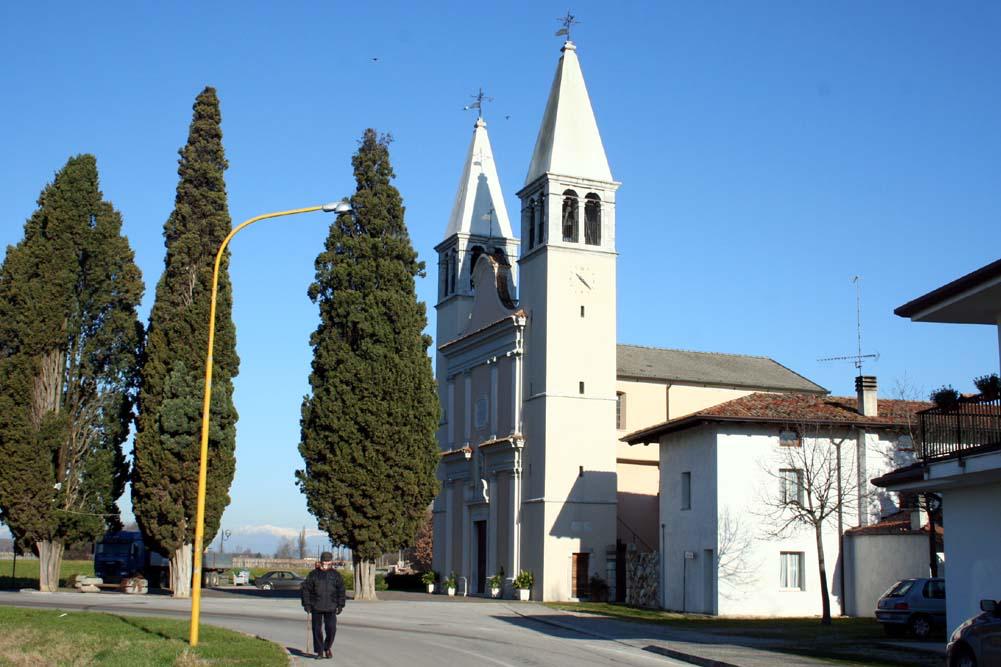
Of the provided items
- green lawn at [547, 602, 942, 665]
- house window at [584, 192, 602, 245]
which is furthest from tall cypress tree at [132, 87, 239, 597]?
house window at [584, 192, 602, 245]

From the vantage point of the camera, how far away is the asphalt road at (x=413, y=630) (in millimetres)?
19362

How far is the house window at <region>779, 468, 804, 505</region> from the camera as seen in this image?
3712 centimetres

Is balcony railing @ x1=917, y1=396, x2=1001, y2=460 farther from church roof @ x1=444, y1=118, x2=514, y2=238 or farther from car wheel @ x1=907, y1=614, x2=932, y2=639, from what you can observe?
church roof @ x1=444, y1=118, x2=514, y2=238

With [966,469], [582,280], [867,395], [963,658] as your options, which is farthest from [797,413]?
[963,658]

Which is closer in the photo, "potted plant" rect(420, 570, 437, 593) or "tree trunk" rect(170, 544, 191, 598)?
"tree trunk" rect(170, 544, 191, 598)

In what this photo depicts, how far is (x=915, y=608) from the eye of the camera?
1038 inches

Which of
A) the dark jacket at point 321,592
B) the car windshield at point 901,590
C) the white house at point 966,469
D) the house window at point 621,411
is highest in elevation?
the house window at point 621,411

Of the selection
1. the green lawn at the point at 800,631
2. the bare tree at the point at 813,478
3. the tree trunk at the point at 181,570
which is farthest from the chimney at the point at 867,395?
the tree trunk at the point at 181,570

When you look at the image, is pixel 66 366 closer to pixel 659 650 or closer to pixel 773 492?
pixel 773 492

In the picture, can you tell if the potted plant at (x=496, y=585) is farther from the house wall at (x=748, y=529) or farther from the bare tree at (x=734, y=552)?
the bare tree at (x=734, y=552)

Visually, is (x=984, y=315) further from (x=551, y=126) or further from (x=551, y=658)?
(x=551, y=126)

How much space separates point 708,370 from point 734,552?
18.8 meters

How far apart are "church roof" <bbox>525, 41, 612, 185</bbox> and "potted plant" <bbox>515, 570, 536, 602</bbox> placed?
653 inches

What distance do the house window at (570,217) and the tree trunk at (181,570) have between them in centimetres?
1965
